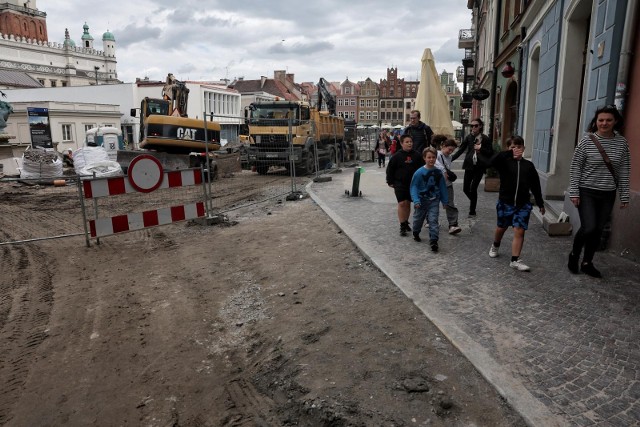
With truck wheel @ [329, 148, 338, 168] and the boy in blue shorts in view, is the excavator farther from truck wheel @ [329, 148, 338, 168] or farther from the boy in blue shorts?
the boy in blue shorts

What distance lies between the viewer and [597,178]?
4.76m

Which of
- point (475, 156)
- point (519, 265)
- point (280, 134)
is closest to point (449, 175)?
point (475, 156)

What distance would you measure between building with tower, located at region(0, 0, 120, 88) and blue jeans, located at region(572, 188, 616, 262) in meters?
87.7

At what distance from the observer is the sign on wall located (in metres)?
28.7

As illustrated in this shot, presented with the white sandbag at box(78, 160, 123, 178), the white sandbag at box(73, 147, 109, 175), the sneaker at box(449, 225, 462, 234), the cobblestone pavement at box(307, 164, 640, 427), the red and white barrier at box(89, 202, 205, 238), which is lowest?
the cobblestone pavement at box(307, 164, 640, 427)

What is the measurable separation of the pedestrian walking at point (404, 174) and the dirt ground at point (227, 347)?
1268 mm

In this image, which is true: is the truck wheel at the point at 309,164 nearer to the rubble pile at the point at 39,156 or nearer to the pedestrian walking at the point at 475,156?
the pedestrian walking at the point at 475,156

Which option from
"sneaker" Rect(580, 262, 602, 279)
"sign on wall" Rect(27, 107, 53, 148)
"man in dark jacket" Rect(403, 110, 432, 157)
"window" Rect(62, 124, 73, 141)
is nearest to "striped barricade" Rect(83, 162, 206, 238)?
"man in dark jacket" Rect(403, 110, 432, 157)

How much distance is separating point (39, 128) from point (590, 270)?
3270cm

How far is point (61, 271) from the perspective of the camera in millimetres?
5977

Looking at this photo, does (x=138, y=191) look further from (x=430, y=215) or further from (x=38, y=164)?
(x=38, y=164)

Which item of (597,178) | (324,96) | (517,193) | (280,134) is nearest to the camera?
(597,178)

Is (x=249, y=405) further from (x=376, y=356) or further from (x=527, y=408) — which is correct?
(x=527, y=408)

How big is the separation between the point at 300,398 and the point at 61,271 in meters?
4.50
